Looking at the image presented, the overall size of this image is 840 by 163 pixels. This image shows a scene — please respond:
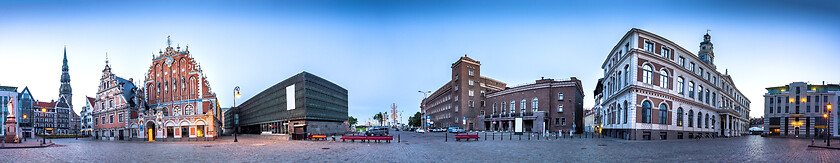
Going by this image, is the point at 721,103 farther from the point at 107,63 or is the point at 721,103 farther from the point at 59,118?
the point at 59,118

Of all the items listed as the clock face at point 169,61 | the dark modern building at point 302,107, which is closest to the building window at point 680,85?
the dark modern building at point 302,107

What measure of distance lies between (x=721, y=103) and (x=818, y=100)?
27.2 m

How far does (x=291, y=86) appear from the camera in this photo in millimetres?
65500

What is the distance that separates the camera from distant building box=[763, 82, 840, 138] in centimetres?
6531

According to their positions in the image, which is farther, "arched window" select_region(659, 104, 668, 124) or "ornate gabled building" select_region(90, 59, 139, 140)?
"ornate gabled building" select_region(90, 59, 139, 140)

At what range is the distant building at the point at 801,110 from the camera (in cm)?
6531

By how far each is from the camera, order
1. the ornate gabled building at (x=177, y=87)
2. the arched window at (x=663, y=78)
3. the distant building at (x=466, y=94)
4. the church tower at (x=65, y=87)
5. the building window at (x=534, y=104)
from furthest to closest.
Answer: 1. the church tower at (x=65, y=87)
2. the distant building at (x=466, y=94)
3. the building window at (x=534, y=104)
4. the ornate gabled building at (x=177, y=87)
5. the arched window at (x=663, y=78)

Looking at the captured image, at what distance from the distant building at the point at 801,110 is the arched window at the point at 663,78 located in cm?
4194

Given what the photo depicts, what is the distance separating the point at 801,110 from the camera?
68625 millimetres

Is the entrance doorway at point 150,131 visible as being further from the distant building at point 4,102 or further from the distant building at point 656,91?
the distant building at point 4,102

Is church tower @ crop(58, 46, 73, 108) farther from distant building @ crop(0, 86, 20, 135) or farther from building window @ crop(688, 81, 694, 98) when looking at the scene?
building window @ crop(688, 81, 694, 98)

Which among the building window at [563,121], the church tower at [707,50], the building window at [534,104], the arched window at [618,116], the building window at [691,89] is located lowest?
the building window at [563,121]

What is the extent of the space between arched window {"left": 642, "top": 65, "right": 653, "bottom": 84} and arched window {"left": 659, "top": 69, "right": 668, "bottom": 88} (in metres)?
1.41

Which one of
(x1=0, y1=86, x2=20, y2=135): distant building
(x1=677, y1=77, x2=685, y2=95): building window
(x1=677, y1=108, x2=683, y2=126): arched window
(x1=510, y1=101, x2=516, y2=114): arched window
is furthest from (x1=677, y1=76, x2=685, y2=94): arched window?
(x1=0, y1=86, x2=20, y2=135): distant building
